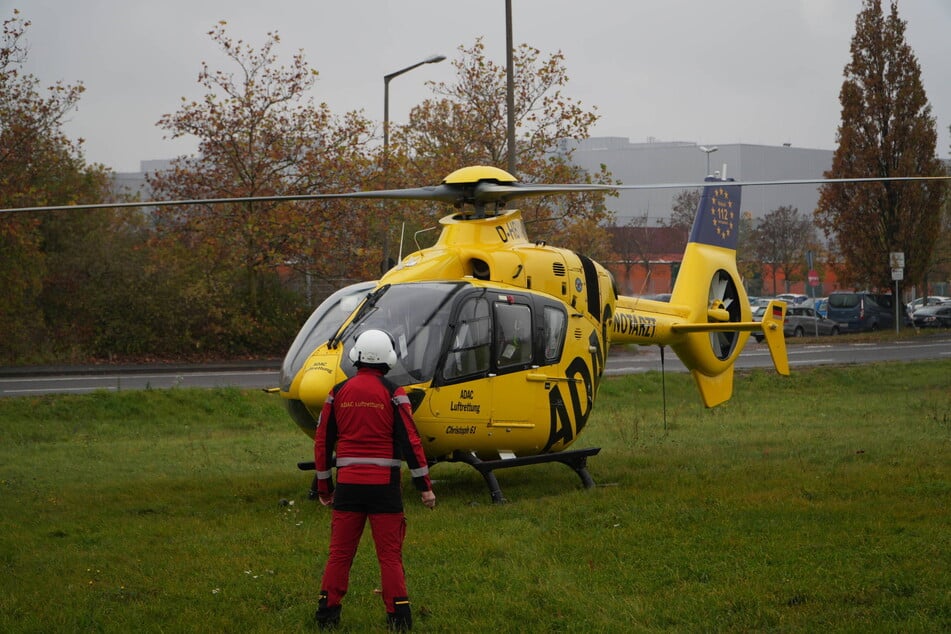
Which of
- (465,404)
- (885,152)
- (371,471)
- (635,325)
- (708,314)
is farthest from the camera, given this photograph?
(885,152)

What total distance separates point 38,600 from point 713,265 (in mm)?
10685

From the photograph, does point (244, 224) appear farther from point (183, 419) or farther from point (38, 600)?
point (38, 600)

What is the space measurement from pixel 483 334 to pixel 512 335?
419 millimetres

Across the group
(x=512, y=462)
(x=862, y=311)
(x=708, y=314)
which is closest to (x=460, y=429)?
(x=512, y=462)

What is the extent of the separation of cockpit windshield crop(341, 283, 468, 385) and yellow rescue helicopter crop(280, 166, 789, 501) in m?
0.01

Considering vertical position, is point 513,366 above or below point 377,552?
above

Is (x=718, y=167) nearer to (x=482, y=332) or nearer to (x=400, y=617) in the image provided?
(x=482, y=332)

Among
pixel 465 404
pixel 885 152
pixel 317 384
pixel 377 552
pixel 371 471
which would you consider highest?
pixel 885 152

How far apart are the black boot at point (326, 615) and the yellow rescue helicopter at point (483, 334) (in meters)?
3.49

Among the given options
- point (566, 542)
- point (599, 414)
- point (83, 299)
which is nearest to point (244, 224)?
point (83, 299)

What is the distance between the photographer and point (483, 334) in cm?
1084

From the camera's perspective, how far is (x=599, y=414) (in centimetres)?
2073

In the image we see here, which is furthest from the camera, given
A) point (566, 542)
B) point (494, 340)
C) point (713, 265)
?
point (713, 265)

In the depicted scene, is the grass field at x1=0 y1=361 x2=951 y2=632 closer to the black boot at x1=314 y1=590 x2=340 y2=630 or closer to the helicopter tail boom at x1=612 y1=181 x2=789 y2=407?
the black boot at x1=314 y1=590 x2=340 y2=630
